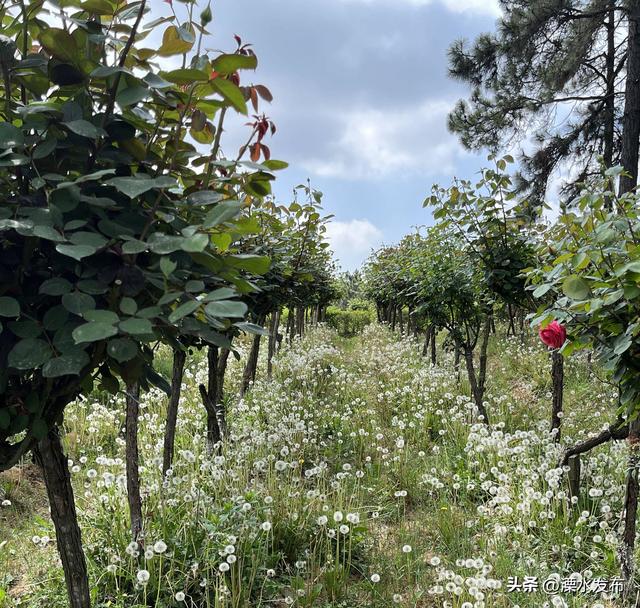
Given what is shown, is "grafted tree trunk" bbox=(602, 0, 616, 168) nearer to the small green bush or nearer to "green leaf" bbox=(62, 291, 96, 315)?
"green leaf" bbox=(62, 291, 96, 315)

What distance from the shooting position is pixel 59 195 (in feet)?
2.68

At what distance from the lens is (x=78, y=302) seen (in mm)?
788

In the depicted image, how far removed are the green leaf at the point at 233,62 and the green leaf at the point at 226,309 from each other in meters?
0.42

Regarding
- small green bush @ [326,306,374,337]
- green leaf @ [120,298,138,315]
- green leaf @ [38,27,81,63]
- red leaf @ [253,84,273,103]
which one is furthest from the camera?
small green bush @ [326,306,374,337]

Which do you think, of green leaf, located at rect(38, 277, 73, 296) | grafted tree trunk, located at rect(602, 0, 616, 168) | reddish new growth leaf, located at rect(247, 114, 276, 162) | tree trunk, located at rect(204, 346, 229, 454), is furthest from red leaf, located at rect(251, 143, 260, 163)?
grafted tree trunk, located at rect(602, 0, 616, 168)

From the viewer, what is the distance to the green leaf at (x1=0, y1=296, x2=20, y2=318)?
2.54ft

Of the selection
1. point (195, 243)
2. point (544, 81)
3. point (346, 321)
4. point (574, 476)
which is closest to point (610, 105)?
point (544, 81)

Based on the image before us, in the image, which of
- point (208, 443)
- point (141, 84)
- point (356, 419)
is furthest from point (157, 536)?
point (356, 419)

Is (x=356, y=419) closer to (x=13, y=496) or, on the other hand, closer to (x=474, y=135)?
(x=13, y=496)

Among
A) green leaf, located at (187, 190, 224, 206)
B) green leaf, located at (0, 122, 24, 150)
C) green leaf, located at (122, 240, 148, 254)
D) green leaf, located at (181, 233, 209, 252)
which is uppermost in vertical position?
green leaf, located at (0, 122, 24, 150)

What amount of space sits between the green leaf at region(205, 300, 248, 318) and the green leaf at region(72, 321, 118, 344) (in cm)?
14

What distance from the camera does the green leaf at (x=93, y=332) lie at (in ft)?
2.14

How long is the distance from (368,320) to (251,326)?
2671 cm

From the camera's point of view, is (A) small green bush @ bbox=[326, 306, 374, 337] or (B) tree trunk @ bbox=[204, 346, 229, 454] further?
(A) small green bush @ bbox=[326, 306, 374, 337]
